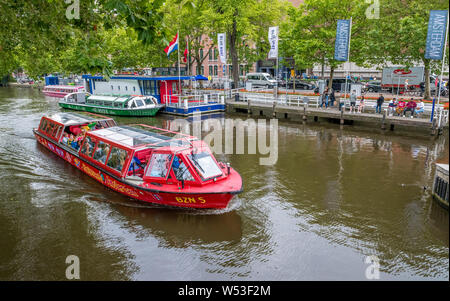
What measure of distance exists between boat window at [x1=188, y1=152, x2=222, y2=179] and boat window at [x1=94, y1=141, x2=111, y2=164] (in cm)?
413

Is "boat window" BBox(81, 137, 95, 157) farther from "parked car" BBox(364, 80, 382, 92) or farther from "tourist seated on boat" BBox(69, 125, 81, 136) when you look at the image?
"parked car" BBox(364, 80, 382, 92)

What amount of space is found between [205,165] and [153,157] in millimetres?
1867

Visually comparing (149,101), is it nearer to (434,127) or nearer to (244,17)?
(244,17)

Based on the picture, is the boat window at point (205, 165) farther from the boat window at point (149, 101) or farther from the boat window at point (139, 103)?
the boat window at point (149, 101)

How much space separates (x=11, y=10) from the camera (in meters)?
9.73

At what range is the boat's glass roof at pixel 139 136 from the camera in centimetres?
1300

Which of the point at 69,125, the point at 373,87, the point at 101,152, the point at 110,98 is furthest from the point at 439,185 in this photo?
the point at 373,87

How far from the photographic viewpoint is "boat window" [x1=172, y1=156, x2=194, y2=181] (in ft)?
37.4

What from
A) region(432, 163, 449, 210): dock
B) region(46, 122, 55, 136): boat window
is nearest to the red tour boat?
region(46, 122, 55, 136): boat window

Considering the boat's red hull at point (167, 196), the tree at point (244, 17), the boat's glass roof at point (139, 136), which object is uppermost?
the tree at point (244, 17)

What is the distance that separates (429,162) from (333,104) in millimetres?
13887

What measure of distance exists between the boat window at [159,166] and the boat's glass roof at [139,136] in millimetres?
869

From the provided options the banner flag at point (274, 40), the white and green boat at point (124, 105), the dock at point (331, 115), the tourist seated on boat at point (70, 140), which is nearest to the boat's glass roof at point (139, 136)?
the tourist seated on boat at point (70, 140)
